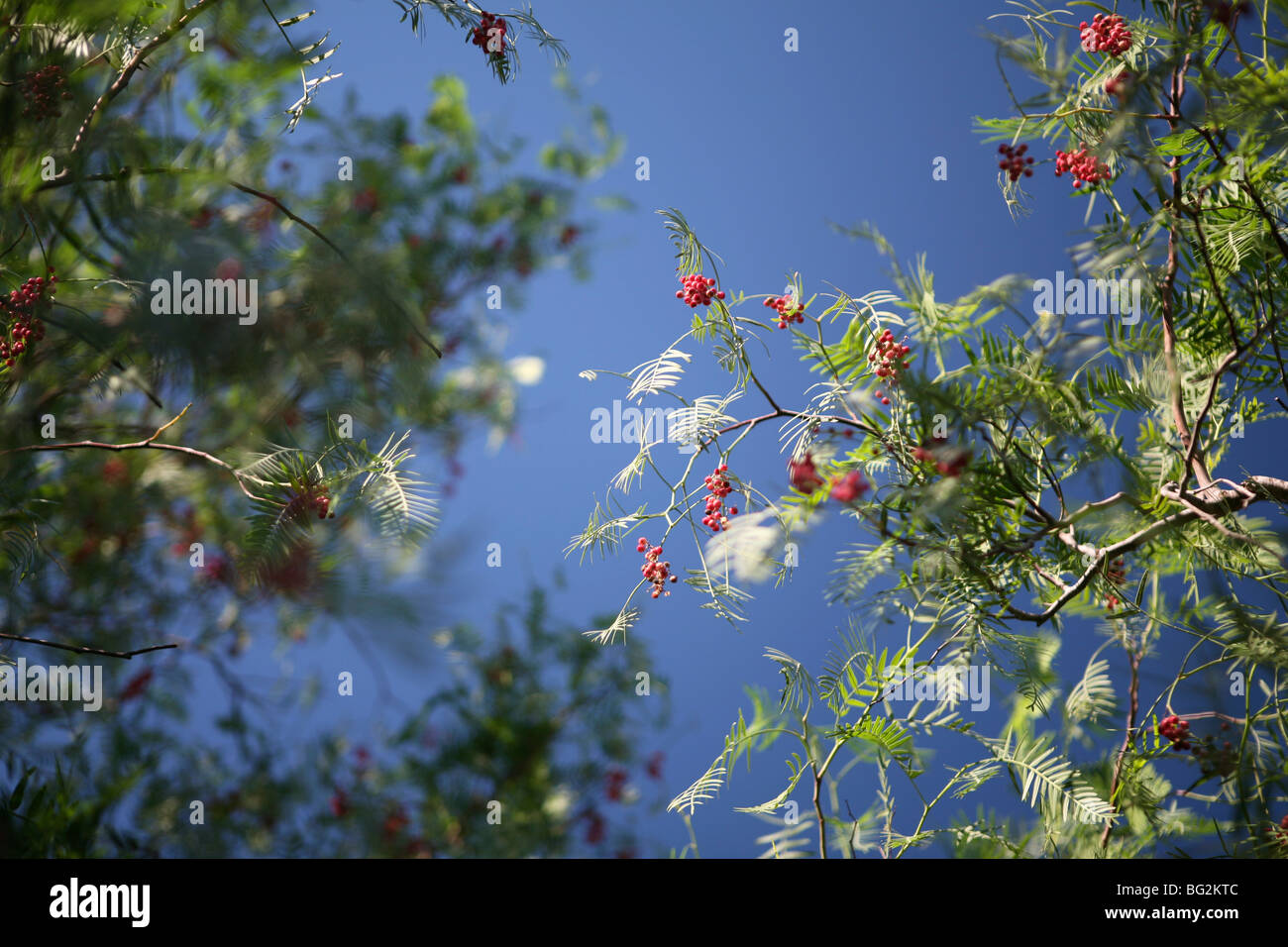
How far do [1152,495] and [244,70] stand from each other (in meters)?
1.00

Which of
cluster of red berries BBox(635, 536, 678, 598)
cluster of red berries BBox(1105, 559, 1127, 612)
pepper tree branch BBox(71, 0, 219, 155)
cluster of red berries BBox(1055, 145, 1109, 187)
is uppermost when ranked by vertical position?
pepper tree branch BBox(71, 0, 219, 155)

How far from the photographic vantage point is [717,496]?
1.90 feet

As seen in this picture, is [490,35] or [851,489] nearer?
[851,489]

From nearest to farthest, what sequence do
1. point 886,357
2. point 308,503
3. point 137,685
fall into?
point 886,357 < point 308,503 < point 137,685

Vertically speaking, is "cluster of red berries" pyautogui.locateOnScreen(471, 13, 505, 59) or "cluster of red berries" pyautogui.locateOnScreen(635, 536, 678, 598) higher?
"cluster of red berries" pyautogui.locateOnScreen(471, 13, 505, 59)

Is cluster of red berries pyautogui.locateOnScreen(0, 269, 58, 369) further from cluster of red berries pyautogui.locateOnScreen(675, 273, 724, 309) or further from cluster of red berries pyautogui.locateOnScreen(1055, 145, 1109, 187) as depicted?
cluster of red berries pyautogui.locateOnScreen(1055, 145, 1109, 187)

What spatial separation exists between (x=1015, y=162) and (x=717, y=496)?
1.12ft

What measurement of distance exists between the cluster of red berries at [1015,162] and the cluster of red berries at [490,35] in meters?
0.43

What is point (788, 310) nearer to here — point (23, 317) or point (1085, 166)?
point (1085, 166)

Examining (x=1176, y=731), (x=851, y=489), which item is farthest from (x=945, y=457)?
(x=1176, y=731)

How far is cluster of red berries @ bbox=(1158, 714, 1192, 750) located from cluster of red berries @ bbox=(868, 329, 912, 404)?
298 mm

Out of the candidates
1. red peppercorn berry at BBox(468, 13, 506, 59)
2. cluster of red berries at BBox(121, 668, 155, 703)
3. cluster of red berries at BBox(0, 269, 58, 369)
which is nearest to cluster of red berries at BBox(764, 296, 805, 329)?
red peppercorn berry at BBox(468, 13, 506, 59)

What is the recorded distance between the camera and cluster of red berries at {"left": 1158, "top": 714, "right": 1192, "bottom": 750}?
0.54 m
